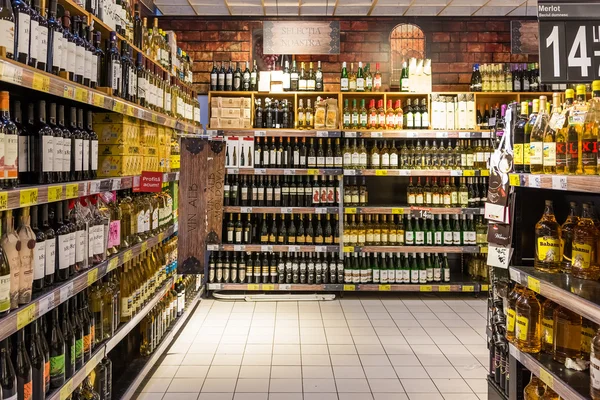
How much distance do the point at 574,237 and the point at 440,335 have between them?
2.67 metres

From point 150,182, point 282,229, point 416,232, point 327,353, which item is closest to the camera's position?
point 150,182

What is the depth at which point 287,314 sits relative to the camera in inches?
216

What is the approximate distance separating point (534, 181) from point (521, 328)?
2.37ft

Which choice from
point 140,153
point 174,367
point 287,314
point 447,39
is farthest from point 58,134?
point 447,39

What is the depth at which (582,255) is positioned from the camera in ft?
7.52

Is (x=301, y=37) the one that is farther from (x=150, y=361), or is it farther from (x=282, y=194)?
(x=150, y=361)

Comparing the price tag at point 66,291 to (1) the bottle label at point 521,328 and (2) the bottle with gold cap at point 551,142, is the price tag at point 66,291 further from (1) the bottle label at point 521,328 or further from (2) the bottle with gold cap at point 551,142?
(2) the bottle with gold cap at point 551,142

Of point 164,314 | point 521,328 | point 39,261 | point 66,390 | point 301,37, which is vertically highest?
point 301,37

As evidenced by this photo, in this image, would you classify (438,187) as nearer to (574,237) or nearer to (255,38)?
(255,38)

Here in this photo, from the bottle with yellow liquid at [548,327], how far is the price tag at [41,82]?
236cm

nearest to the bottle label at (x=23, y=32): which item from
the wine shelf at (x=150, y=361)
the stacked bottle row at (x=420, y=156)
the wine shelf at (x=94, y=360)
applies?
the wine shelf at (x=94, y=360)

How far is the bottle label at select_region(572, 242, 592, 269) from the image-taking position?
2273mm

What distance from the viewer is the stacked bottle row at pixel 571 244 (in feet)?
7.47

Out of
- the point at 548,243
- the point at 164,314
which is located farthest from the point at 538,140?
the point at 164,314
